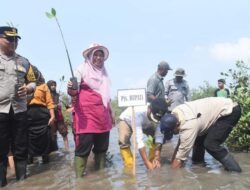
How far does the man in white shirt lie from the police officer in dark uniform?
1.41 metres

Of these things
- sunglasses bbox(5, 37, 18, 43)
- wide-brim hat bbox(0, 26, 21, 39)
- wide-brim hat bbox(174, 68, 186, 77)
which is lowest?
wide-brim hat bbox(174, 68, 186, 77)

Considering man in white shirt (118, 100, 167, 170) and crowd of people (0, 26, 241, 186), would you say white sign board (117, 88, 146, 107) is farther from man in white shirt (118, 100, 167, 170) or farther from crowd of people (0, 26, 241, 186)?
man in white shirt (118, 100, 167, 170)

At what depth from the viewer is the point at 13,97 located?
523 cm

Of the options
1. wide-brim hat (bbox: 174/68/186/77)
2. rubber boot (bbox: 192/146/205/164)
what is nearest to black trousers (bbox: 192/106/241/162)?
rubber boot (bbox: 192/146/205/164)

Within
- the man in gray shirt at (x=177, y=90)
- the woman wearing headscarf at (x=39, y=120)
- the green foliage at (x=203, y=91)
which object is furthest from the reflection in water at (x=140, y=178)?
the green foliage at (x=203, y=91)

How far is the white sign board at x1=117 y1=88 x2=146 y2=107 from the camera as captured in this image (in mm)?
5641

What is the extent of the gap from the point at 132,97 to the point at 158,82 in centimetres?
295

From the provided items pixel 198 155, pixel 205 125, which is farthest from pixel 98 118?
pixel 198 155

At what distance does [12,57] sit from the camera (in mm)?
5297

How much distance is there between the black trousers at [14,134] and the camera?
524 cm

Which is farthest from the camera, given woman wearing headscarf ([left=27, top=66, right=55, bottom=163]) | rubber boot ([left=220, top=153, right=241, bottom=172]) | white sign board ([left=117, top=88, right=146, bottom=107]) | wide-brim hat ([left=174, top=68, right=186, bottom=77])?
wide-brim hat ([left=174, top=68, right=186, bottom=77])

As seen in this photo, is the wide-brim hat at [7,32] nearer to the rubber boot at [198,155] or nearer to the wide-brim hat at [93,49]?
the wide-brim hat at [93,49]

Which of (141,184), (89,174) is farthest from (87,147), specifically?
(141,184)

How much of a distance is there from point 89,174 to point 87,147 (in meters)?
0.49
